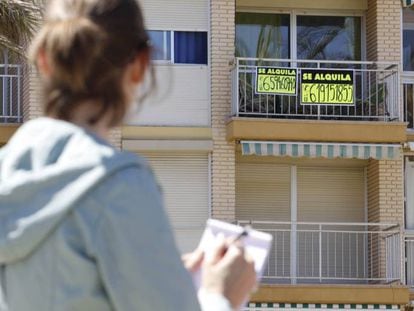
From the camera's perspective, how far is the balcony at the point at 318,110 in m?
22.1

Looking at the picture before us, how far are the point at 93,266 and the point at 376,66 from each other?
21.9 meters

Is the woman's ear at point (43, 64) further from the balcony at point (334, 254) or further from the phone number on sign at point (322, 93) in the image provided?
the phone number on sign at point (322, 93)

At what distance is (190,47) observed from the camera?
76.1 feet

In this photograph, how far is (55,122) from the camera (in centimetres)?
195

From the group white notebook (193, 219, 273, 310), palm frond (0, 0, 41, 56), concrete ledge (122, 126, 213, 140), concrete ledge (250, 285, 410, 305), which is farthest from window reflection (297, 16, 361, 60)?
white notebook (193, 219, 273, 310)

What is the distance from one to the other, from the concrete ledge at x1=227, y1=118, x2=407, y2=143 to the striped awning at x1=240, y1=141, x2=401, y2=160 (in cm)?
9

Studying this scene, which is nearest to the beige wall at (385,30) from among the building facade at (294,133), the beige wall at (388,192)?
the building facade at (294,133)

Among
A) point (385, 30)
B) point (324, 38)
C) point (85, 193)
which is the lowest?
point (85, 193)

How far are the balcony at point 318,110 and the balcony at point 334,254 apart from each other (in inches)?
62.7

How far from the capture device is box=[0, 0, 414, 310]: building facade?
73.0 ft

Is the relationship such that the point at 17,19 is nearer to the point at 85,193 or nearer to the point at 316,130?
the point at 316,130

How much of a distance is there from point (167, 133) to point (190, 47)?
1.64 m

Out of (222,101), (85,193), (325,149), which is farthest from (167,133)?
(85,193)

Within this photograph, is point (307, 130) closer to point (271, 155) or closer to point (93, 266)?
point (271, 155)
